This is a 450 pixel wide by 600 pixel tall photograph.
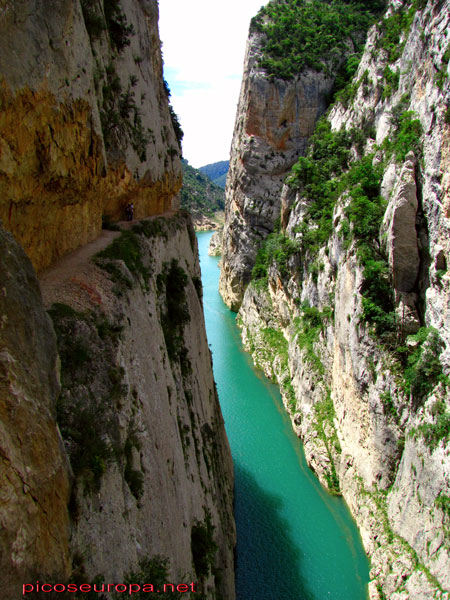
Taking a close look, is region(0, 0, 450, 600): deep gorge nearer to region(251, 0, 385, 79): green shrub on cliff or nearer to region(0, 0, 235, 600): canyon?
region(0, 0, 235, 600): canyon

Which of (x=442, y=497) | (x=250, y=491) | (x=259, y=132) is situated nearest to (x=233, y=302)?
(x=259, y=132)

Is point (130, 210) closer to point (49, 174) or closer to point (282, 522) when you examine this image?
point (49, 174)

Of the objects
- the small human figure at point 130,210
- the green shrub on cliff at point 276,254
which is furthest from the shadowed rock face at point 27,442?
the green shrub on cliff at point 276,254

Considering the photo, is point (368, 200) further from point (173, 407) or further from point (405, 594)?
point (405, 594)

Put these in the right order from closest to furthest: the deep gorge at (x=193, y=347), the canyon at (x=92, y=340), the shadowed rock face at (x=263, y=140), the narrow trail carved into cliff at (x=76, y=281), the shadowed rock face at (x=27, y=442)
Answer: the shadowed rock face at (x=27, y=442), the canyon at (x=92, y=340), the deep gorge at (x=193, y=347), the narrow trail carved into cliff at (x=76, y=281), the shadowed rock face at (x=263, y=140)

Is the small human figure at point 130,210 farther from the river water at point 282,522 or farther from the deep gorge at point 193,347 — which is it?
the river water at point 282,522

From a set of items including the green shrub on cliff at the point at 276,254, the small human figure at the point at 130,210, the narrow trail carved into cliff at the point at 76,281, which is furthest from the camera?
the green shrub on cliff at the point at 276,254
